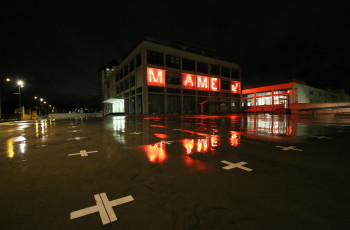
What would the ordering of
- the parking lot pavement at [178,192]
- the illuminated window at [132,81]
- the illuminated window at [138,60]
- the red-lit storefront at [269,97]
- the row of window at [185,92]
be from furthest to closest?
1. the red-lit storefront at [269,97]
2. the illuminated window at [132,81]
3. the illuminated window at [138,60]
4. the row of window at [185,92]
5. the parking lot pavement at [178,192]

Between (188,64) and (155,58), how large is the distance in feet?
31.3

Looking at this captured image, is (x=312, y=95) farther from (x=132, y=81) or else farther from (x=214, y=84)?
(x=132, y=81)

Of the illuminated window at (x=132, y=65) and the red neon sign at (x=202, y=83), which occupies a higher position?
the illuminated window at (x=132, y=65)

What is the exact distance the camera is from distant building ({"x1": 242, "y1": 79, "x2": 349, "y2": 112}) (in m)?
43.9

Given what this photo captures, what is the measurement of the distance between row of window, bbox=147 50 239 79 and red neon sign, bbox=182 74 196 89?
214 cm

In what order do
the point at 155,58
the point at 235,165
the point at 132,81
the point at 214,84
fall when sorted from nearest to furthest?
the point at 235,165, the point at 155,58, the point at 132,81, the point at 214,84

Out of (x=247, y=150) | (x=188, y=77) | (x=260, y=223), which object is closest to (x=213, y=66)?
(x=188, y=77)

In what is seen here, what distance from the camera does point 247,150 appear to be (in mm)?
4492

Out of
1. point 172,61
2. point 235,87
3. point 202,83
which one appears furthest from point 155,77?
point 235,87

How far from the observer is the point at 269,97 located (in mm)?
49875

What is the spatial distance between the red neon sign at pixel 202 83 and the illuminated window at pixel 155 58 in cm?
1103

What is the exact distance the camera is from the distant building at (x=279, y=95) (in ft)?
144

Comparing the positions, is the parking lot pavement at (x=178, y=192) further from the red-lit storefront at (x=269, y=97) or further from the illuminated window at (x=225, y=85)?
the illuminated window at (x=225, y=85)

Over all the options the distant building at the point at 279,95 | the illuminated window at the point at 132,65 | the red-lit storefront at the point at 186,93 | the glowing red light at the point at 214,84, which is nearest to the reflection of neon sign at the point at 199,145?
the red-lit storefront at the point at 186,93
